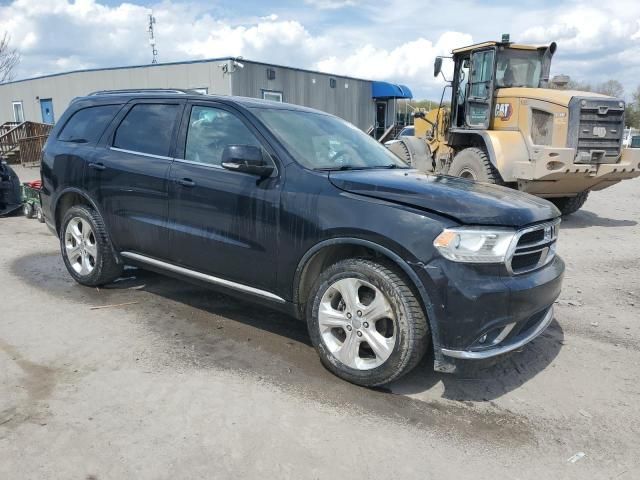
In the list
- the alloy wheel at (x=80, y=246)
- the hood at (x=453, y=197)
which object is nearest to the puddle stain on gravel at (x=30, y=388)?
the alloy wheel at (x=80, y=246)

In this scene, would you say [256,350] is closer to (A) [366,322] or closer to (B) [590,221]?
(A) [366,322]

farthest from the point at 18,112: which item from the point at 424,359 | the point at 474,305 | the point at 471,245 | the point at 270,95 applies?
the point at 474,305

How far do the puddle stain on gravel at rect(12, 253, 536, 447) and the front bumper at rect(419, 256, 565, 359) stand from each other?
1.37ft

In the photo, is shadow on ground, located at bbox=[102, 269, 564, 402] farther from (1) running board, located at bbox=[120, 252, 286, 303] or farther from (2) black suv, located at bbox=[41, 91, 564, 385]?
(1) running board, located at bbox=[120, 252, 286, 303]

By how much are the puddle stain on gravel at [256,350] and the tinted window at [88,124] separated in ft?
4.98

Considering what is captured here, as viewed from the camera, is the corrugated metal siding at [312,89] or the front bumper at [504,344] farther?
the corrugated metal siding at [312,89]

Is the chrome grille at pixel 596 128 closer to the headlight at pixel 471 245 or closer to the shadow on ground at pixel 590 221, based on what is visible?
the shadow on ground at pixel 590 221

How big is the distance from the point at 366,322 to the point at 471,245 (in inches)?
32.4

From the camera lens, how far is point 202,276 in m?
4.28

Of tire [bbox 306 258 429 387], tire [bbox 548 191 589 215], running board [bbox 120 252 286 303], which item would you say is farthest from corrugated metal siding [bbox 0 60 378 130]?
tire [bbox 306 258 429 387]

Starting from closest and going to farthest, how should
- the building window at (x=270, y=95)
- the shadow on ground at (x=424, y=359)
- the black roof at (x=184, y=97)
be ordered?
1. the shadow on ground at (x=424, y=359)
2. the black roof at (x=184, y=97)
3. the building window at (x=270, y=95)

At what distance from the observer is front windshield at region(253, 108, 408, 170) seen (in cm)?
→ 396

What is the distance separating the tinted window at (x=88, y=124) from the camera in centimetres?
518

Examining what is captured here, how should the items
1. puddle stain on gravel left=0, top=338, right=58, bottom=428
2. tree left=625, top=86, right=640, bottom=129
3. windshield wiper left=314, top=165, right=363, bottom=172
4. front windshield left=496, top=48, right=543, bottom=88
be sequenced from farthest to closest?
tree left=625, top=86, right=640, bottom=129
front windshield left=496, top=48, right=543, bottom=88
windshield wiper left=314, top=165, right=363, bottom=172
puddle stain on gravel left=0, top=338, right=58, bottom=428
